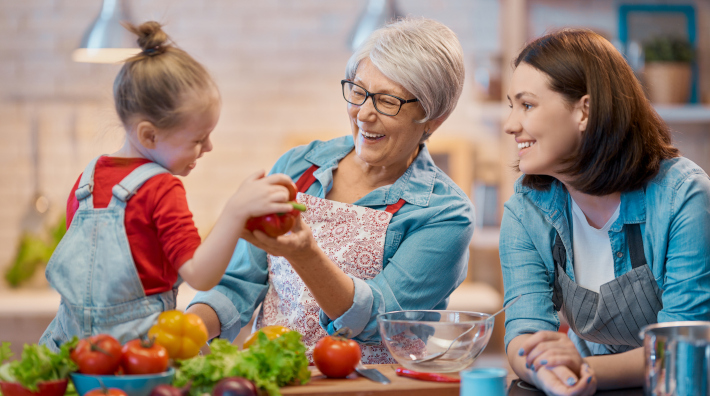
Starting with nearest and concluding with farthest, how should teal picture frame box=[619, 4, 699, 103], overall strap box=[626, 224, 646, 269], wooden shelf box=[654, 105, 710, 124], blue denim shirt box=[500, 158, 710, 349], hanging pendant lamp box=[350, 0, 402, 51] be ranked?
blue denim shirt box=[500, 158, 710, 349] → overall strap box=[626, 224, 646, 269] → hanging pendant lamp box=[350, 0, 402, 51] → wooden shelf box=[654, 105, 710, 124] → teal picture frame box=[619, 4, 699, 103]

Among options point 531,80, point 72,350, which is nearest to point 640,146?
point 531,80

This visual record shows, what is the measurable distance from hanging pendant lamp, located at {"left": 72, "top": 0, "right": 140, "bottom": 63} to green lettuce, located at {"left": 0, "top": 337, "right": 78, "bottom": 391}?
200 cm

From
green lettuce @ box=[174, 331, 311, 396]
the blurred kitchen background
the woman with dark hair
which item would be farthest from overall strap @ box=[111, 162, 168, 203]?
the blurred kitchen background

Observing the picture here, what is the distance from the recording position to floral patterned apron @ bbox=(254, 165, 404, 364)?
1.61 meters

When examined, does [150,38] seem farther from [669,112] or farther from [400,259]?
[669,112]

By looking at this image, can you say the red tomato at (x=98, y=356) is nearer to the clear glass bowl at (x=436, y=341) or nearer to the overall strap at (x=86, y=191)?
the overall strap at (x=86, y=191)

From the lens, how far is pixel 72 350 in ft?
3.37

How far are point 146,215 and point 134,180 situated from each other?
63mm

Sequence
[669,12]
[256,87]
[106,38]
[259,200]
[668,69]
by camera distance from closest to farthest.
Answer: [259,200] < [106,38] < [668,69] < [669,12] < [256,87]

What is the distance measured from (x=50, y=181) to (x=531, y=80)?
2.96 metres

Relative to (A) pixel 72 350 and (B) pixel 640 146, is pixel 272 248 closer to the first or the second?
(A) pixel 72 350

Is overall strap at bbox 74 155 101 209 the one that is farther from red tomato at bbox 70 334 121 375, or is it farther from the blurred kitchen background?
the blurred kitchen background

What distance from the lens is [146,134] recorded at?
3.69ft

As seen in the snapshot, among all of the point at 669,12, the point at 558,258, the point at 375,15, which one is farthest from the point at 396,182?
the point at 669,12
